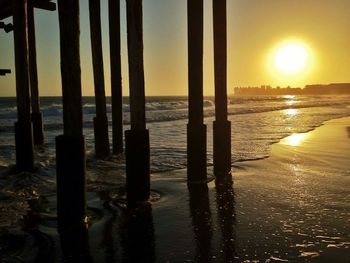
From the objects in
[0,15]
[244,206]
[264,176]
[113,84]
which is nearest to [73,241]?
[244,206]

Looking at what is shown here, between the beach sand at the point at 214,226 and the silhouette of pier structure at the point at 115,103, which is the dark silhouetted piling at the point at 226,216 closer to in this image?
the beach sand at the point at 214,226

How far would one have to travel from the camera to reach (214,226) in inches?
169

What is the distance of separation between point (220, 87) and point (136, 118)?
88.2 inches

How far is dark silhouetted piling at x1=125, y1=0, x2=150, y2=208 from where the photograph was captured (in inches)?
185

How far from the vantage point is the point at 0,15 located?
1004cm

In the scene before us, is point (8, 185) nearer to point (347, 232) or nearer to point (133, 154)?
point (133, 154)

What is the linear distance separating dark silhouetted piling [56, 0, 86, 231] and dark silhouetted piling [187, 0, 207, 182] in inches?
86.4

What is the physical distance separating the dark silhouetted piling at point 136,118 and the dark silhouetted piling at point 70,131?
83 centimetres

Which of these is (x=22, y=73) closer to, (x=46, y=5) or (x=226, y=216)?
(x=46, y=5)

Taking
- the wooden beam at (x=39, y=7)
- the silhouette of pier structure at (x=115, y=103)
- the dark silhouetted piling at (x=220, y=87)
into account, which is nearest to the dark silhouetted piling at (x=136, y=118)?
the silhouette of pier structure at (x=115, y=103)

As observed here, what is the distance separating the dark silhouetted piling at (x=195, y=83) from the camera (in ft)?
18.8

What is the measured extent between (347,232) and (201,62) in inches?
121

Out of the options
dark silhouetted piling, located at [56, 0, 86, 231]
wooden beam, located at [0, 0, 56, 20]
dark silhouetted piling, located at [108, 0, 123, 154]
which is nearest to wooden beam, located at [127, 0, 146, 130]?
dark silhouetted piling, located at [56, 0, 86, 231]

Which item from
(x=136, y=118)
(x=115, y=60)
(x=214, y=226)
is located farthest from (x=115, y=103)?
(x=214, y=226)
